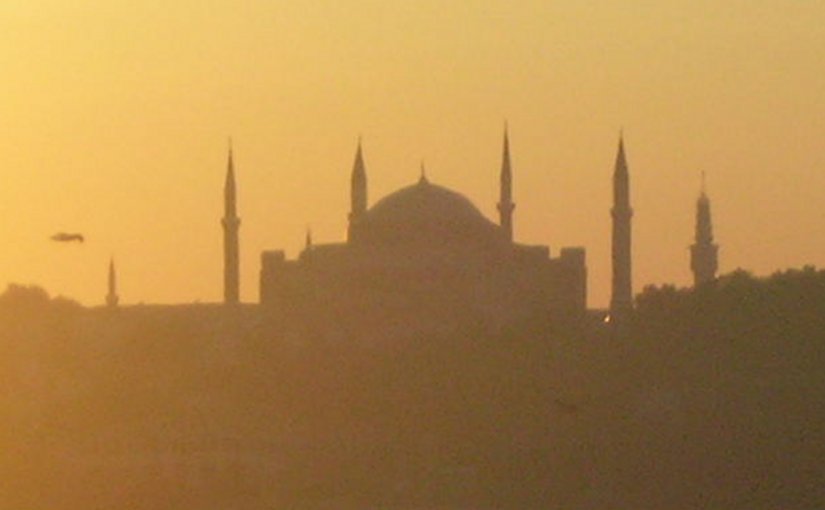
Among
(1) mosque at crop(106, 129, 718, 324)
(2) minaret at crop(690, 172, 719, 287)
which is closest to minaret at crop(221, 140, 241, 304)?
(1) mosque at crop(106, 129, 718, 324)

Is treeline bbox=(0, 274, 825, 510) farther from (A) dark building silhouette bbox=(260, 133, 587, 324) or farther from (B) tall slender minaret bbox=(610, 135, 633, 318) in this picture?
(A) dark building silhouette bbox=(260, 133, 587, 324)

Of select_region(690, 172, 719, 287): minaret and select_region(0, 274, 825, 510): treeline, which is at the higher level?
select_region(690, 172, 719, 287): minaret

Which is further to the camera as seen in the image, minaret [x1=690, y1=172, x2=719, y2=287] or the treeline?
minaret [x1=690, y1=172, x2=719, y2=287]

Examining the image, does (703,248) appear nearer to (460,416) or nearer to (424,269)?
(424,269)

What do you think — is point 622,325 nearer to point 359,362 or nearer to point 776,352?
point 359,362

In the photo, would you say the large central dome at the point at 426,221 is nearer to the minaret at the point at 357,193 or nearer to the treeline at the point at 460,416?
the minaret at the point at 357,193

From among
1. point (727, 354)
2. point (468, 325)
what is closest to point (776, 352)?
point (727, 354)

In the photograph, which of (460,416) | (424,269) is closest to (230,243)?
(424,269)

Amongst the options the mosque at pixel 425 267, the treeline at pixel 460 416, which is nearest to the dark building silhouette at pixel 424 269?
the mosque at pixel 425 267
